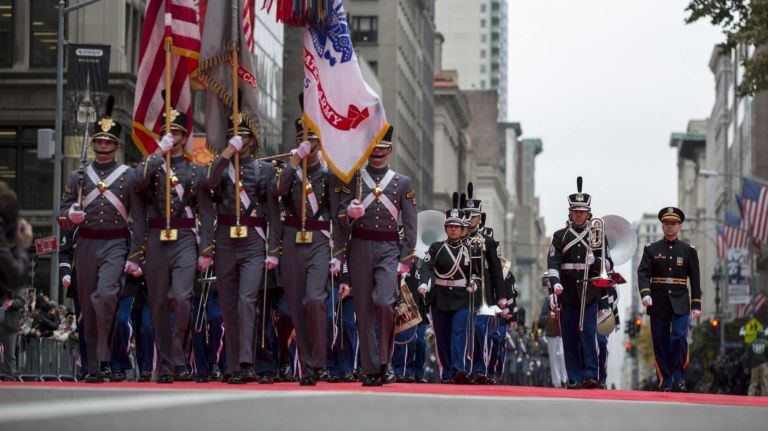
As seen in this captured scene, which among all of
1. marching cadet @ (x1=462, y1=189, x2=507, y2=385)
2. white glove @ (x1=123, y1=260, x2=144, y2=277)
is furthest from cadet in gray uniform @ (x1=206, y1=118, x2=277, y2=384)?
marching cadet @ (x1=462, y1=189, x2=507, y2=385)

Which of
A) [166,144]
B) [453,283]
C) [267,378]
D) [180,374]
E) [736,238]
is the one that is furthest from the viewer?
[736,238]

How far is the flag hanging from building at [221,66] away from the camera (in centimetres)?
1692

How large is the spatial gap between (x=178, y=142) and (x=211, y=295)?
2854mm

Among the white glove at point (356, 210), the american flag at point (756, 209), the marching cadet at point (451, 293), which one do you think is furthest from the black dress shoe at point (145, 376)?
the american flag at point (756, 209)

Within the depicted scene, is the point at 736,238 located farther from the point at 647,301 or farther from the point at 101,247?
the point at 101,247

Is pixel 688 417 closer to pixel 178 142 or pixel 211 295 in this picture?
pixel 178 142

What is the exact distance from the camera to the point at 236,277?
1606 centimetres

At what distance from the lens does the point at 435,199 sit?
414 feet

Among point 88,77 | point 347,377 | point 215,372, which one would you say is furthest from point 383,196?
point 88,77

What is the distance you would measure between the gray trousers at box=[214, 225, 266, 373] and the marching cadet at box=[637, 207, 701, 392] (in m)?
5.43

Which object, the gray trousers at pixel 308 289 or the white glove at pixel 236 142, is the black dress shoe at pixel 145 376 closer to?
the gray trousers at pixel 308 289

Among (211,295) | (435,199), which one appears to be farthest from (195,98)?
(435,199)

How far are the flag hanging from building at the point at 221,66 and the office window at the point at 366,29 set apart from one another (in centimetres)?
8235

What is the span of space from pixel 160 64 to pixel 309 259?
2.93 m
